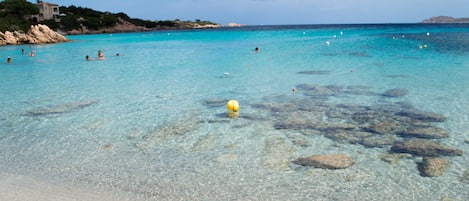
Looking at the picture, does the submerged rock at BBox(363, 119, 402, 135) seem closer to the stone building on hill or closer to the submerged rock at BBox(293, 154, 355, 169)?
the submerged rock at BBox(293, 154, 355, 169)

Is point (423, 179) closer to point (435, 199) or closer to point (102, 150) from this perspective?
point (435, 199)

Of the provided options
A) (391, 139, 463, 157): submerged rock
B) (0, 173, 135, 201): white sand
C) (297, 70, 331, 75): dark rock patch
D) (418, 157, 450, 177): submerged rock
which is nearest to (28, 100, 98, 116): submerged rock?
(0, 173, 135, 201): white sand

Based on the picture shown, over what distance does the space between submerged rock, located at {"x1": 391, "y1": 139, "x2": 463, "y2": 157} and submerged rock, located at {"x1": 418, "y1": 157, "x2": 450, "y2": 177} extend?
347 millimetres

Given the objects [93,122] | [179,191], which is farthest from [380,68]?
[179,191]

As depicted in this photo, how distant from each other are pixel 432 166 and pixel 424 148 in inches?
41.8

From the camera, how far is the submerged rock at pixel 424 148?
827 cm

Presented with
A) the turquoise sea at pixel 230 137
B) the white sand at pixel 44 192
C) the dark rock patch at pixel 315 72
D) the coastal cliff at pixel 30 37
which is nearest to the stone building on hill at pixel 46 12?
the coastal cliff at pixel 30 37

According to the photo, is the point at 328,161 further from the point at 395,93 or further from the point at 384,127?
the point at 395,93

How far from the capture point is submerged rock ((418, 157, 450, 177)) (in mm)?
7256

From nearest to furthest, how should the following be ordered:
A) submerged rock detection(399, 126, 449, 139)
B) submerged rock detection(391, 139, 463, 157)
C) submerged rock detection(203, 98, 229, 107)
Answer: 1. submerged rock detection(391, 139, 463, 157)
2. submerged rock detection(399, 126, 449, 139)
3. submerged rock detection(203, 98, 229, 107)

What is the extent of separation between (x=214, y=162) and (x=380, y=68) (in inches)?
687

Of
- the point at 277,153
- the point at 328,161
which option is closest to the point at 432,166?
the point at 328,161

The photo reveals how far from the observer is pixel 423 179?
23.1ft

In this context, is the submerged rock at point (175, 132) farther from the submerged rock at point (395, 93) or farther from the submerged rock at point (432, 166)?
the submerged rock at point (395, 93)
